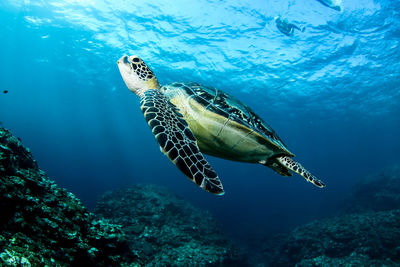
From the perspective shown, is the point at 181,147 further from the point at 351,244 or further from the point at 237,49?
the point at 237,49

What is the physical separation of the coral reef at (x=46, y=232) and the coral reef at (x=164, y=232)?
2590 mm

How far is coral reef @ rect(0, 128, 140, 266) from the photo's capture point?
1282 mm

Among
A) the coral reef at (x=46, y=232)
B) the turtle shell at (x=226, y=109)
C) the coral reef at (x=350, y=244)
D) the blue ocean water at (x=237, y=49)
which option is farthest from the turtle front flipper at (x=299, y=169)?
the blue ocean water at (x=237, y=49)

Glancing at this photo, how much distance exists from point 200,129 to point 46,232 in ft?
7.81

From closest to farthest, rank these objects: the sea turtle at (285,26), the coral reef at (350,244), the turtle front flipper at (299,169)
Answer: the turtle front flipper at (299,169)
the coral reef at (350,244)
the sea turtle at (285,26)

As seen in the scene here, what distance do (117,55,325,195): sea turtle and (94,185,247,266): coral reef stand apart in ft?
11.7

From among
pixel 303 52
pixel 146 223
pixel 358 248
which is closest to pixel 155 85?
pixel 146 223

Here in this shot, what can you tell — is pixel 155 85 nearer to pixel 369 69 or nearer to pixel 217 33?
pixel 217 33

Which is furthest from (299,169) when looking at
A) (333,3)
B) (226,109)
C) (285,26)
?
(285,26)

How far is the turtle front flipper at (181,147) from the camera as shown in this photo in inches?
78.7

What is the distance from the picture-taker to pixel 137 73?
4.31 m

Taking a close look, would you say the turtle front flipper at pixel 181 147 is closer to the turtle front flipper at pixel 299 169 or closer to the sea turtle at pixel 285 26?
the turtle front flipper at pixel 299 169

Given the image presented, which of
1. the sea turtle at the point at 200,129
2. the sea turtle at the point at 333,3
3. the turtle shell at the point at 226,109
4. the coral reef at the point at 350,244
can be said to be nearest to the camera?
the sea turtle at the point at 200,129

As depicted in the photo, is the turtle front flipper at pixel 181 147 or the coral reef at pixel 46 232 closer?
the coral reef at pixel 46 232
